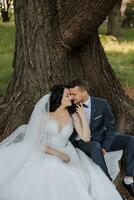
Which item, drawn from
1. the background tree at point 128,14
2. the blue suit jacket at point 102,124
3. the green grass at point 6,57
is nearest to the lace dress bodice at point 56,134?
the blue suit jacket at point 102,124

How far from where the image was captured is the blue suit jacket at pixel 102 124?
20.2 ft

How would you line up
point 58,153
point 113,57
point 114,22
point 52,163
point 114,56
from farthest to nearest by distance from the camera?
1. point 114,22
2. point 114,56
3. point 113,57
4. point 58,153
5. point 52,163

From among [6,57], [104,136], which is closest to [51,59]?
[104,136]

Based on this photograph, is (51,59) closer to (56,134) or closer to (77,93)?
(77,93)

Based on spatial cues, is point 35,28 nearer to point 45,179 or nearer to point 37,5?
point 37,5

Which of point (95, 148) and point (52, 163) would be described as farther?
point (95, 148)

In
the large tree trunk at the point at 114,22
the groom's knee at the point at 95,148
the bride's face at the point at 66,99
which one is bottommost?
the large tree trunk at the point at 114,22

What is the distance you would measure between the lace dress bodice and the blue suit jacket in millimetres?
401

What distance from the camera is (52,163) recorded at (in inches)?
220

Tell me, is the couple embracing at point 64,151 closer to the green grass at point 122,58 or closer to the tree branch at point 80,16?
the tree branch at point 80,16

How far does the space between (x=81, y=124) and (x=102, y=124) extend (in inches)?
15.6

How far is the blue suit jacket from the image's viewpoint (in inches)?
243

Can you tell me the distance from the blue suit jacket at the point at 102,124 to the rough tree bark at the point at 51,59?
811mm

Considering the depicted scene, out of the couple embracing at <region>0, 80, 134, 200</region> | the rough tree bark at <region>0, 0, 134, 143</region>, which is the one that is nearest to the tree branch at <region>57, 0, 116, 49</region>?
the rough tree bark at <region>0, 0, 134, 143</region>
